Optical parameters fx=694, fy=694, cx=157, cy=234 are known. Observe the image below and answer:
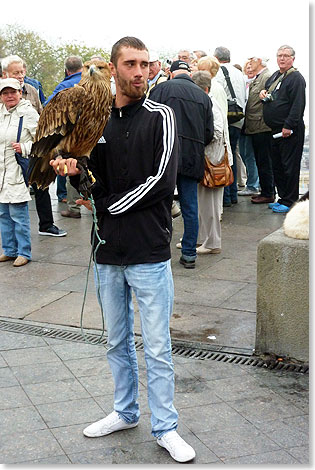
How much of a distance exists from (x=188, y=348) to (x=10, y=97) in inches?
160

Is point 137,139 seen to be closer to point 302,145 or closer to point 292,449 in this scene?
point 292,449

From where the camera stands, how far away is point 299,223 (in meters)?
5.27

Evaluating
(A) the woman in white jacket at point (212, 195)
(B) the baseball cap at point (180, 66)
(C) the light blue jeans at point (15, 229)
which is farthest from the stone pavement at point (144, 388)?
(B) the baseball cap at point (180, 66)

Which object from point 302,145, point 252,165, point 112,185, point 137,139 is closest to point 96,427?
point 112,185

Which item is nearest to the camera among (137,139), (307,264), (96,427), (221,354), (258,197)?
(137,139)

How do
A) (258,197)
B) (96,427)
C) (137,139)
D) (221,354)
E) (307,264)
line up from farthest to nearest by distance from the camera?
(258,197) < (221,354) < (307,264) < (96,427) < (137,139)

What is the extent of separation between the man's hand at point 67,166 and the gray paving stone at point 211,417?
69.2 inches

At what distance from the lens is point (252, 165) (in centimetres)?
1234

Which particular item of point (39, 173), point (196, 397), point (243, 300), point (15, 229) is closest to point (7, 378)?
point (196, 397)

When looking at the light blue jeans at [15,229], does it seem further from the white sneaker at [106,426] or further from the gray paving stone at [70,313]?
the white sneaker at [106,426]

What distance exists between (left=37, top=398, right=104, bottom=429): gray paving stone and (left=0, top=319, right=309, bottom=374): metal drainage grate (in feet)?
3.53

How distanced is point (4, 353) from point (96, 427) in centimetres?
168

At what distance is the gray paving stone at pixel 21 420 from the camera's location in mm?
4398

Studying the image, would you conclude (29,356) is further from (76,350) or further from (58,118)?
(58,118)
